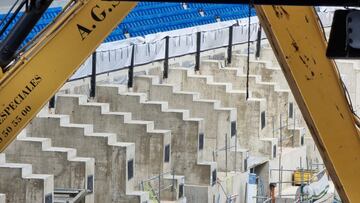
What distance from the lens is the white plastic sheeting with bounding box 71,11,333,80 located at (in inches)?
1182

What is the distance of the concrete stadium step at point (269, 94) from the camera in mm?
34344

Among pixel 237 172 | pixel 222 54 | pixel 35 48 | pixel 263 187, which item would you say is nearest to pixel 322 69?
pixel 35 48

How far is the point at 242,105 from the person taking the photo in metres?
32.3

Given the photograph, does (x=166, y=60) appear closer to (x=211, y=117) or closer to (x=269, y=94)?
(x=269, y=94)

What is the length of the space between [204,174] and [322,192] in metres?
4.05

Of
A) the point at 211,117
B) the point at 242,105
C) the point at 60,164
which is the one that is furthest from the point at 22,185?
the point at 242,105

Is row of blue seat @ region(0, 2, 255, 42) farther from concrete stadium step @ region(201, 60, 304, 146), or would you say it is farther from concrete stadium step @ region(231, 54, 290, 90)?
concrete stadium step @ region(201, 60, 304, 146)

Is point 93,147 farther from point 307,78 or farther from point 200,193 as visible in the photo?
point 307,78

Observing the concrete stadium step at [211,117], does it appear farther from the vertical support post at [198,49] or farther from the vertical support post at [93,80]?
the vertical support post at [198,49]

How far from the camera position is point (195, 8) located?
4634cm

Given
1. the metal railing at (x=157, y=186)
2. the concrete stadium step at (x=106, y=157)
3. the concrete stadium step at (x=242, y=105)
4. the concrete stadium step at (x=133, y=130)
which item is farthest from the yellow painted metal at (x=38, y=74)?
the concrete stadium step at (x=242, y=105)

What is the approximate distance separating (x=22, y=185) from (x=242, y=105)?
11590 mm

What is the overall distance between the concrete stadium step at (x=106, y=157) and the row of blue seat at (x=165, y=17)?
11335mm

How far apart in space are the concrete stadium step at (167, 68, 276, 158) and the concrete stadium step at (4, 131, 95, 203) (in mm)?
9188
